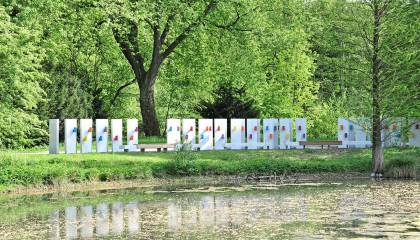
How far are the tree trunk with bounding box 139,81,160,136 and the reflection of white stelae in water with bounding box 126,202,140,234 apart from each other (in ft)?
62.3

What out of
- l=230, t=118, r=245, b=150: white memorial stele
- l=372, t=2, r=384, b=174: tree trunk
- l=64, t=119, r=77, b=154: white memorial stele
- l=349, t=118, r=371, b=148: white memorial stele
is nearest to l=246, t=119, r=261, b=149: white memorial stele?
l=230, t=118, r=245, b=150: white memorial stele

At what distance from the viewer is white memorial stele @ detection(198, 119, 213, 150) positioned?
39500 mm

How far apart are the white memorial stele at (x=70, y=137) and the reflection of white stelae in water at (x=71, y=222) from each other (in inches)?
447

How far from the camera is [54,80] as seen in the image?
4341 centimetres

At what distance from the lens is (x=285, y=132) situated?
41.5 metres

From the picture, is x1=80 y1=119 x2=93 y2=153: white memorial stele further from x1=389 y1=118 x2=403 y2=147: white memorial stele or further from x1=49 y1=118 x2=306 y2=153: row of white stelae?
x1=389 y1=118 x2=403 y2=147: white memorial stele

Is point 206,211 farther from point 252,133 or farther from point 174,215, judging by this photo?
point 252,133

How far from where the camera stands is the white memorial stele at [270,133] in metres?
41.2

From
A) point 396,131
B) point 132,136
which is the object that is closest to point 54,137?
point 132,136

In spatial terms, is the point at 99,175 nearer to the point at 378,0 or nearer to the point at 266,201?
the point at 266,201

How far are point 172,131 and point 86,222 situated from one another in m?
18.1

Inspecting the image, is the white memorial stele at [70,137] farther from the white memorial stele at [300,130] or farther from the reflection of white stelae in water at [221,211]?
the white memorial stele at [300,130]

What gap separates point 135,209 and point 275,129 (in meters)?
19.3

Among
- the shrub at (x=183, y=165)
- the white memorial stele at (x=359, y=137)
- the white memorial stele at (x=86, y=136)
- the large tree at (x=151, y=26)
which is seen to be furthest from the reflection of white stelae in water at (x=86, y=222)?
the white memorial stele at (x=359, y=137)
